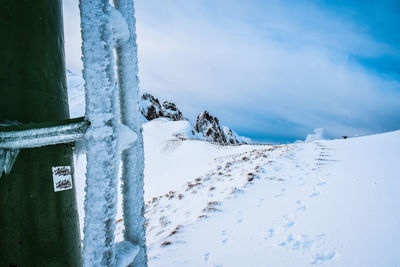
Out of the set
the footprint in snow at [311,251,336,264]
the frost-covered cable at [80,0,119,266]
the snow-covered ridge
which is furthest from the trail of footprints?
the snow-covered ridge

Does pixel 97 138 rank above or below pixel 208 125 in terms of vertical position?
above

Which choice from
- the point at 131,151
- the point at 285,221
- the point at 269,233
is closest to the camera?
the point at 131,151

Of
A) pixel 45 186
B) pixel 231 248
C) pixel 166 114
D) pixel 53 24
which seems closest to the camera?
pixel 45 186

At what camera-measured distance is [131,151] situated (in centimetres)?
102

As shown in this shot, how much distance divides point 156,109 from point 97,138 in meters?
63.4

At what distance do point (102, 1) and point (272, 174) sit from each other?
14.1 ft

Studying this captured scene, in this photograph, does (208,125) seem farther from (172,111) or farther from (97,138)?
(97,138)

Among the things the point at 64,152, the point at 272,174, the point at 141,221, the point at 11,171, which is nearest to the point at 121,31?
the point at 64,152

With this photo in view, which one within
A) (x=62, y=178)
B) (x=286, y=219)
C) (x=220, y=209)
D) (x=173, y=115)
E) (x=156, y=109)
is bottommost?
(x=173, y=115)

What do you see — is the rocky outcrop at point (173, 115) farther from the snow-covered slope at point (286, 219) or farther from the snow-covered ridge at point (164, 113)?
the snow-covered slope at point (286, 219)

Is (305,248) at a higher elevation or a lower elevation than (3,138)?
lower

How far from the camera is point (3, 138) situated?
719 mm

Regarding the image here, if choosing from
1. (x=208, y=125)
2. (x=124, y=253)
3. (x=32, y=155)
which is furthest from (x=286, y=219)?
(x=208, y=125)

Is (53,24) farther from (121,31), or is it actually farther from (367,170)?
(367,170)
